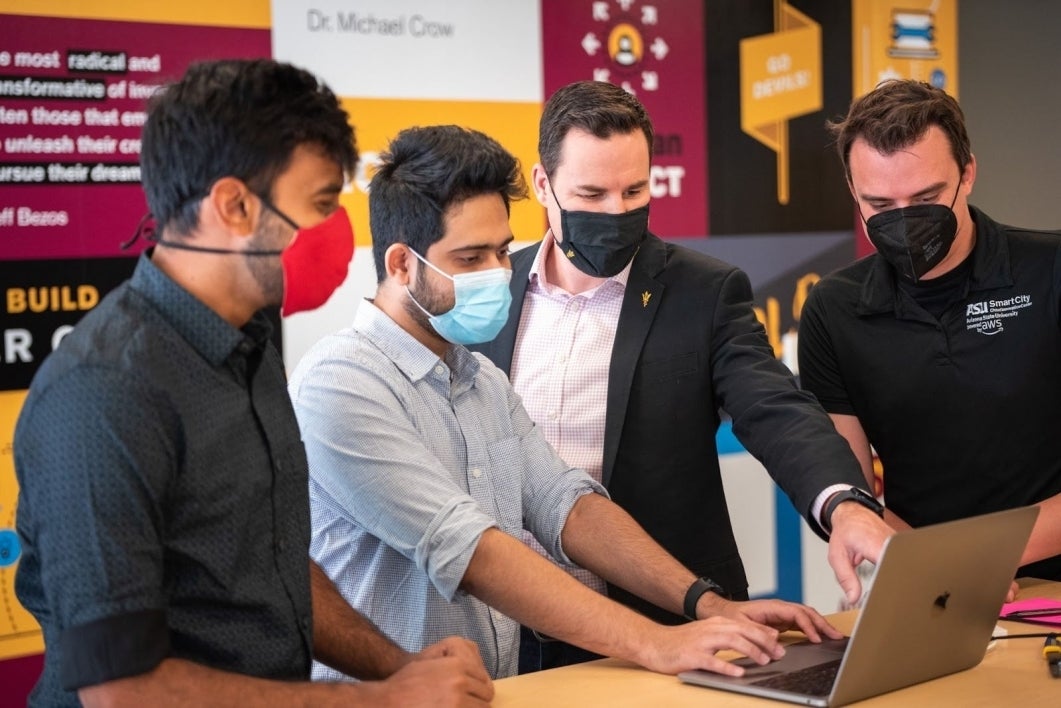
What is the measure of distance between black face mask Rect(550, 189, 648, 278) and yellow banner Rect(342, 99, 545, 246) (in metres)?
1.08

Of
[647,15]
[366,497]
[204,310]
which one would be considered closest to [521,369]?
[366,497]

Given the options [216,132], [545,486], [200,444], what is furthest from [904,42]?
[200,444]

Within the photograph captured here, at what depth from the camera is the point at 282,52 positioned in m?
3.72

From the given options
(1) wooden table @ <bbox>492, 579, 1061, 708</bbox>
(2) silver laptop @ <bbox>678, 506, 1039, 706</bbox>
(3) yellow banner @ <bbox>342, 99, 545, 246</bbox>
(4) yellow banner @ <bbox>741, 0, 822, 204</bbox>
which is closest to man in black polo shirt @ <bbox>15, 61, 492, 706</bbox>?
(1) wooden table @ <bbox>492, 579, 1061, 708</bbox>

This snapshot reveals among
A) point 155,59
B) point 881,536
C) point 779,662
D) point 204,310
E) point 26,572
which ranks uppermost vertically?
point 155,59

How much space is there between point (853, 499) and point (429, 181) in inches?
37.0

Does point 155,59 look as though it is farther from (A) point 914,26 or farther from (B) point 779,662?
(A) point 914,26

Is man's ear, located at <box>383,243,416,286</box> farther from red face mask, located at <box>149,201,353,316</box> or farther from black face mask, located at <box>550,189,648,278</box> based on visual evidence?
black face mask, located at <box>550,189,648,278</box>

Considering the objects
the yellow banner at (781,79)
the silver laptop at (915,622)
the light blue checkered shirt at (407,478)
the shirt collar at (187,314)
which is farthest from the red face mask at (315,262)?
the yellow banner at (781,79)

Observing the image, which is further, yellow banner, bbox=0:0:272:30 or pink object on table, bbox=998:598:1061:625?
yellow banner, bbox=0:0:272:30

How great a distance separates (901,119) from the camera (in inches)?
102

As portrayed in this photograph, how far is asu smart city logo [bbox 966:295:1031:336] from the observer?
2.66 metres

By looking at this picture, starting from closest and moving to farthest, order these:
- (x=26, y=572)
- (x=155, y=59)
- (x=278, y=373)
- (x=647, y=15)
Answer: (x=26, y=572)
(x=278, y=373)
(x=155, y=59)
(x=647, y=15)

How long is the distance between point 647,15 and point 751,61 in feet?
1.61
